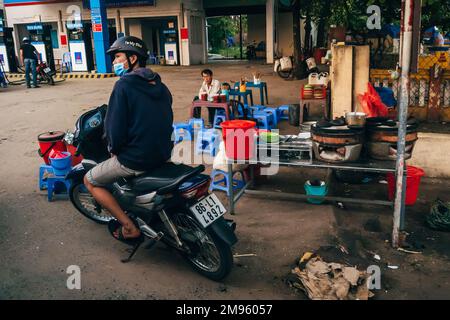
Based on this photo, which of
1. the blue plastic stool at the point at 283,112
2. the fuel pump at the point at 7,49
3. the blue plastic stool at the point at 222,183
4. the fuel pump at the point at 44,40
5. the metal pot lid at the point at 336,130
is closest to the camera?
the metal pot lid at the point at 336,130

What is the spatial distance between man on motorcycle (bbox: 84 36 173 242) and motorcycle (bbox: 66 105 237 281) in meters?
0.11

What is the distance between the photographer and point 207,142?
25.7 ft

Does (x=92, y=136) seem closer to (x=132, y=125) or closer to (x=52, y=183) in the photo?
(x=132, y=125)

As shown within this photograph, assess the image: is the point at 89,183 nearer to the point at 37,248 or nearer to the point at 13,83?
the point at 37,248

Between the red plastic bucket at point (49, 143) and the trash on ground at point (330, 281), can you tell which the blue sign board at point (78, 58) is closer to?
the red plastic bucket at point (49, 143)

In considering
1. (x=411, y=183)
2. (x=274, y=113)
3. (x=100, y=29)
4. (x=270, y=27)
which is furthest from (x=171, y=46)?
(x=411, y=183)

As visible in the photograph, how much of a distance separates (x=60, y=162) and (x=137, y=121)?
2.40 m

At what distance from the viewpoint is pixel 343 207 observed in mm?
5488

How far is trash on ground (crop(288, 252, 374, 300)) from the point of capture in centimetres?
363

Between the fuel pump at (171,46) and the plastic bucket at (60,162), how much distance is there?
20.2m

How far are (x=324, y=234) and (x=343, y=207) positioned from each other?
801 mm

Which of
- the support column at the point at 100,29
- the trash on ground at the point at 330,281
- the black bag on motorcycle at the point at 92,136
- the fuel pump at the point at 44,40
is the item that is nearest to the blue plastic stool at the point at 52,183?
the black bag on motorcycle at the point at 92,136

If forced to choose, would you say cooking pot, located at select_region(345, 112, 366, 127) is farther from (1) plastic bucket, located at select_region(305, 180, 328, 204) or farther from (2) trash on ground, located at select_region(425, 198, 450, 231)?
(2) trash on ground, located at select_region(425, 198, 450, 231)

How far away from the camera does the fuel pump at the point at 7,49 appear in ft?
71.3
